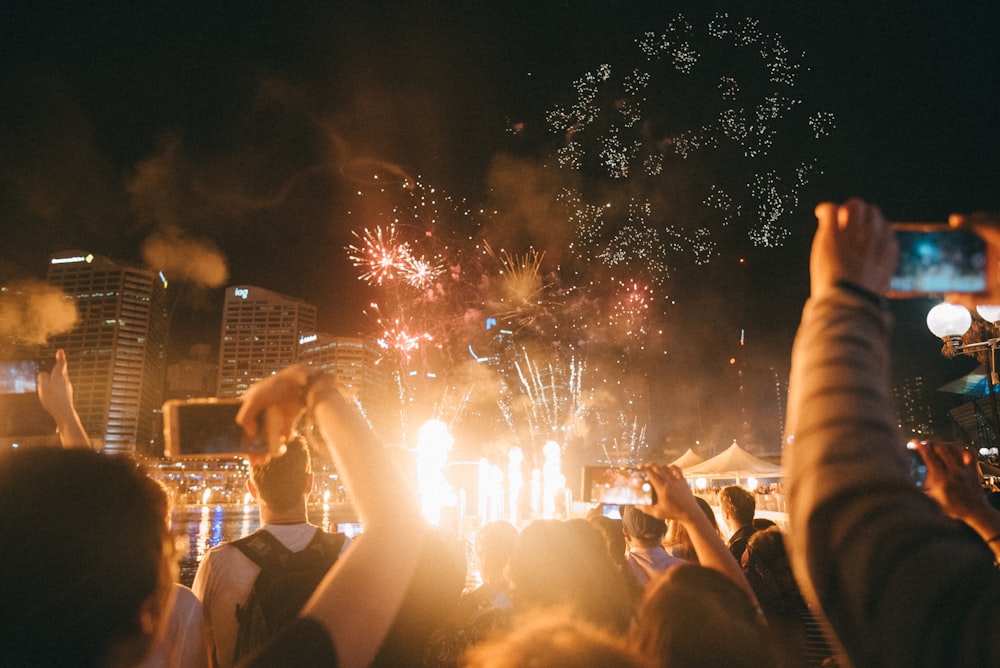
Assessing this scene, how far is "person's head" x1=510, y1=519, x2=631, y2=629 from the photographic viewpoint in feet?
9.87

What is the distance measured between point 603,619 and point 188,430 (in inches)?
83.8

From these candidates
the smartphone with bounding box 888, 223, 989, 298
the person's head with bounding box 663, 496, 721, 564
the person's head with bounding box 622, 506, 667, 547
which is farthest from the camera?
the person's head with bounding box 663, 496, 721, 564

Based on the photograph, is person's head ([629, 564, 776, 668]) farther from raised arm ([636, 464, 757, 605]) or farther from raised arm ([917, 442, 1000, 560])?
raised arm ([917, 442, 1000, 560])

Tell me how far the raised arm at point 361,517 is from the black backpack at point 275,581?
1.09 metres

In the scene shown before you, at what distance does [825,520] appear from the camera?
951 millimetres

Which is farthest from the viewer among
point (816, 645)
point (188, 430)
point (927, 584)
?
point (816, 645)

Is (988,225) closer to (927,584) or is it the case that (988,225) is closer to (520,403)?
(927,584)

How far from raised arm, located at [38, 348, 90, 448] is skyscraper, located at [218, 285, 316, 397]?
91.1 meters

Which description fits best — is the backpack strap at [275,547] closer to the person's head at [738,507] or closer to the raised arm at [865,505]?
the raised arm at [865,505]

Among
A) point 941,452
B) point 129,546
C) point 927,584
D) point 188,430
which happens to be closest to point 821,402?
point 927,584

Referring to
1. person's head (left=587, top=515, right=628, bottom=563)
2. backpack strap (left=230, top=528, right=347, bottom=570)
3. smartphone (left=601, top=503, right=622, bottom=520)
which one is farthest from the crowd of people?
smartphone (left=601, top=503, right=622, bottom=520)

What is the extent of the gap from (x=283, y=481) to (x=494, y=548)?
175cm

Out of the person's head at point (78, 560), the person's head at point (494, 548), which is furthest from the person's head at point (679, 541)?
the person's head at point (78, 560)

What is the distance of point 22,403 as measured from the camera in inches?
120
